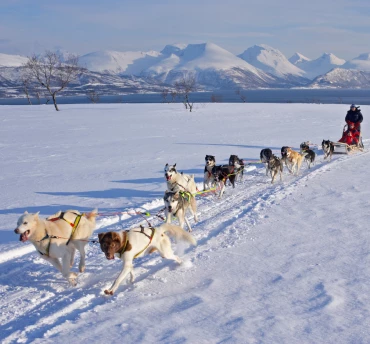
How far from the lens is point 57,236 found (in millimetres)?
4555

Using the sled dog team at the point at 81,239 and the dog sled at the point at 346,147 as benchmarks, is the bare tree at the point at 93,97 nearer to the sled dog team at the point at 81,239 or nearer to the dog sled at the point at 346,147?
the dog sled at the point at 346,147

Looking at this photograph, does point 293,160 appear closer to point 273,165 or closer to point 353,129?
point 273,165

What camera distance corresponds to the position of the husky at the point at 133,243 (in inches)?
165

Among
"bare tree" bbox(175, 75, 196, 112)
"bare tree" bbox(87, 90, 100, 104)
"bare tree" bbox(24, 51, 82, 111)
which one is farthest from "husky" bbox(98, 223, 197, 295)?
"bare tree" bbox(87, 90, 100, 104)

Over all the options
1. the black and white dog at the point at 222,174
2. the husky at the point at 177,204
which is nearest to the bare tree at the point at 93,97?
the black and white dog at the point at 222,174

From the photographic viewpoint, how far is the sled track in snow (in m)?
3.93

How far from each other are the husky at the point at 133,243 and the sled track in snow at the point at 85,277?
0.81ft

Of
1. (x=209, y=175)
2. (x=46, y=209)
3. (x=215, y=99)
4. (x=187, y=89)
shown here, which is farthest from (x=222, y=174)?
(x=215, y=99)

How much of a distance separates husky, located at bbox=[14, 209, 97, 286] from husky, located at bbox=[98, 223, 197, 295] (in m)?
0.58

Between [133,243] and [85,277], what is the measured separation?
2.82 ft

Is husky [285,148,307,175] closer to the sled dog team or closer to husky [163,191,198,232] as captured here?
husky [163,191,198,232]

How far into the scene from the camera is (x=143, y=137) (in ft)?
66.3

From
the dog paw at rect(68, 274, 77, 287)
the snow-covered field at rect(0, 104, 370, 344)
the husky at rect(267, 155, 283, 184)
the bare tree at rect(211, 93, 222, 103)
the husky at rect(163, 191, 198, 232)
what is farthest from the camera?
the bare tree at rect(211, 93, 222, 103)

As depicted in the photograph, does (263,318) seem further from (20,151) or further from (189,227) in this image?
(20,151)
